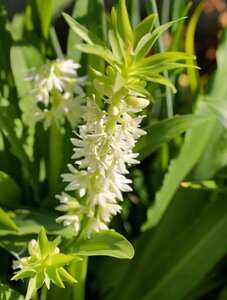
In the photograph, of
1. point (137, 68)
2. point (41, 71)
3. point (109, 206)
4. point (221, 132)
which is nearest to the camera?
point (137, 68)

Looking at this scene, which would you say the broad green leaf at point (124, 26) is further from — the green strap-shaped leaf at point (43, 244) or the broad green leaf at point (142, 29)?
the green strap-shaped leaf at point (43, 244)

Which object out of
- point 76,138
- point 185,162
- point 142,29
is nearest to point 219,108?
point 185,162

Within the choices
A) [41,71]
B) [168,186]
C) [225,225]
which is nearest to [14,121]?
[41,71]

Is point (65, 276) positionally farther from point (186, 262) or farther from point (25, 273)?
point (186, 262)

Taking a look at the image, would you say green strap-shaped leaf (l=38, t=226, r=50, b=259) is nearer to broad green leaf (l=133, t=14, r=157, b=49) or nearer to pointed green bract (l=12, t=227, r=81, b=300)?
pointed green bract (l=12, t=227, r=81, b=300)

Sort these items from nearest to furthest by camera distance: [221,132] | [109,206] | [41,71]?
1. [109,206]
2. [41,71]
3. [221,132]

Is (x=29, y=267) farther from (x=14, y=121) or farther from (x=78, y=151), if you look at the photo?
(x=14, y=121)

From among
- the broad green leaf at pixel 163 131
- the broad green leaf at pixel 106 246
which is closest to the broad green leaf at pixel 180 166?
the broad green leaf at pixel 163 131
